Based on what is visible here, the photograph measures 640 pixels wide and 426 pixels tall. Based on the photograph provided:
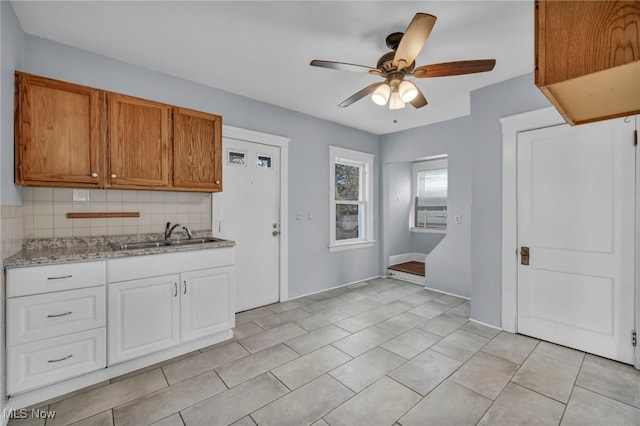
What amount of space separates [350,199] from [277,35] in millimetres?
3093

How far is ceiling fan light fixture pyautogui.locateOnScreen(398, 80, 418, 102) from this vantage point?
2.24 m

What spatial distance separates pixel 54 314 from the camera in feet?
6.32

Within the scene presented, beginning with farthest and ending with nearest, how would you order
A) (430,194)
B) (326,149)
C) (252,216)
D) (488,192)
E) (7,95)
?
(430,194) < (326,149) < (252,216) < (488,192) < (7,95)

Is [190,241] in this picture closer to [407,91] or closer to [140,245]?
[140,245]

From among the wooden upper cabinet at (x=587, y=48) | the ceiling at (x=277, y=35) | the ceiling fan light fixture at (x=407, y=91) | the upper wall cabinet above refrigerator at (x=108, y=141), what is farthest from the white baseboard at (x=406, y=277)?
the wooden upper cabinet at (x=587, y=48)

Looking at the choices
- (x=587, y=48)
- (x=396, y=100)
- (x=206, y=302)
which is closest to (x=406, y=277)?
(x=396, y=100)

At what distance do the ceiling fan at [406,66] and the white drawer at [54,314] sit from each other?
7.77ft

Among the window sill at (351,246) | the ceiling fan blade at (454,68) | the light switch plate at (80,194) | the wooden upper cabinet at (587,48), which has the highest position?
the ceiling fan blade at (454,68)

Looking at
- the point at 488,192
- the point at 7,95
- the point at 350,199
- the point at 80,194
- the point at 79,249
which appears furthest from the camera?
the point at 350,199

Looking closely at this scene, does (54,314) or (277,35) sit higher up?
(277,35)

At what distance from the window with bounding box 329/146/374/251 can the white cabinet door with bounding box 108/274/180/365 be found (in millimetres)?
2502

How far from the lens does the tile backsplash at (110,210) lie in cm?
230

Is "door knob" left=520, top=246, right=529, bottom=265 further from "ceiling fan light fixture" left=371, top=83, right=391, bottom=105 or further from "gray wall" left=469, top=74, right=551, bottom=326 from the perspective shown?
"ceiling fan light fixture" left=371, top=83, right=391, bottom=105

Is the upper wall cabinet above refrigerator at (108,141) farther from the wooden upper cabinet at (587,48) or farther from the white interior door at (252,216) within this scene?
the wooden upper cabinet at (587,48)
